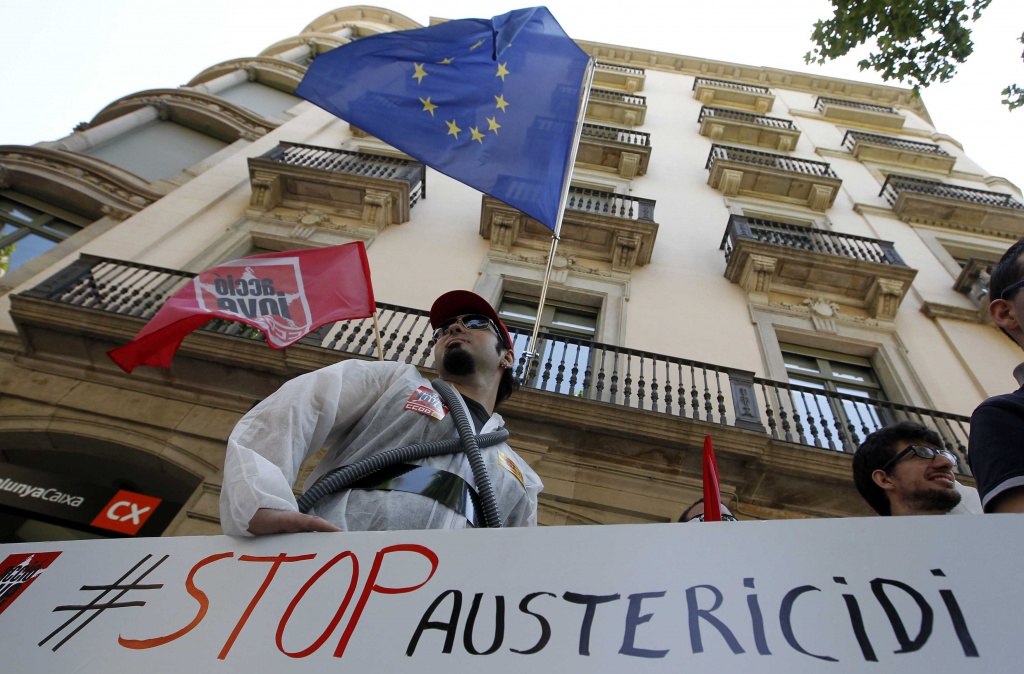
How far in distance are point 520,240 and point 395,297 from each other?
287 cm

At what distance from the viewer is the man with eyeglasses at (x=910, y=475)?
256 centimetres

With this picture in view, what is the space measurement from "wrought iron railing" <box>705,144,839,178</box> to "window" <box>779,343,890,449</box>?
20.9ft

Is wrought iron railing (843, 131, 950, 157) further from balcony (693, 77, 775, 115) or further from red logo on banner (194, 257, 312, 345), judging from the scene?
red logo on banner (194, 257, 312, 345)

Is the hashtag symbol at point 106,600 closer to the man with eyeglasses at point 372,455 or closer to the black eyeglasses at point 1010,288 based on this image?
the man with eyeglasses at point 372,455

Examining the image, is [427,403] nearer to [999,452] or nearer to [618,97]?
[999,452]

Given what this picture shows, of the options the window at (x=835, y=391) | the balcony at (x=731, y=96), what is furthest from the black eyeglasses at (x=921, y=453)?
the balcony at (x=731, y=96)

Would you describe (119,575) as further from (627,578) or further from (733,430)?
(733,430)

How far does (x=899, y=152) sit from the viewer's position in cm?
1520

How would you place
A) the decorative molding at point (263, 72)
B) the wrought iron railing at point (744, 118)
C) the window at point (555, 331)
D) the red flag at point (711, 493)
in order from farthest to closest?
1. the decorative molding at point (263, 72)
2. the wrought iron railing at point (744, 118)
3. the window at point (555, 331)
4. the red flag at point (711, 493)

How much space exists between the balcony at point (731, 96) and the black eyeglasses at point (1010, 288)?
61.6ft

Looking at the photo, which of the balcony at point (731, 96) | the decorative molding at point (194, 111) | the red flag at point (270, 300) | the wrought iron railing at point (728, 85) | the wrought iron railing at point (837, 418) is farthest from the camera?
the wrought iron railing at point (728, 85)

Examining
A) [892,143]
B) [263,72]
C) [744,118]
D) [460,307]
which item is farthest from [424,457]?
[892,143]

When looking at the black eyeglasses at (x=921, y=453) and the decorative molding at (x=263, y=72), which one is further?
the decorative molding at (x=263, y=72)

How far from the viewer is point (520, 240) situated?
10.4 metres
